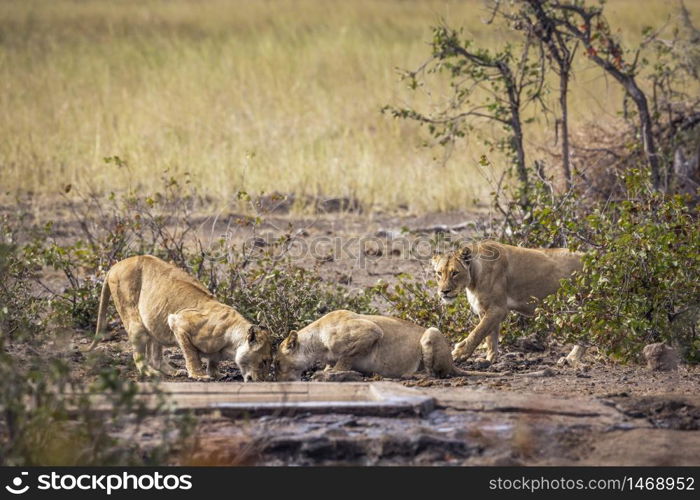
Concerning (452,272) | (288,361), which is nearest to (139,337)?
(288,361)

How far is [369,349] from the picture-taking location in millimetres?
9023

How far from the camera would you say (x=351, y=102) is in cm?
2159

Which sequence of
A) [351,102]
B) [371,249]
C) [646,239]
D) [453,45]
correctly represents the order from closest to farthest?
[646,239] → [453,45] → [371,249] → [351,102]

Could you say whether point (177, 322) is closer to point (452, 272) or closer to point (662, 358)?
point (452, 272)

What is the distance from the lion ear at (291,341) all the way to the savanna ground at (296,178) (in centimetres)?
82

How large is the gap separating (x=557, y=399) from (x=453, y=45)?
581 centimetres

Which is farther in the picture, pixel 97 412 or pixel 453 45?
pixel 453 45

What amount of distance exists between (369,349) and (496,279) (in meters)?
1.54

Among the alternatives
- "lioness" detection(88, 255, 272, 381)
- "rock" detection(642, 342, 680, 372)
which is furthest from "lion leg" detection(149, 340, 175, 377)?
"rock" detection(642, 342, 680, 372)

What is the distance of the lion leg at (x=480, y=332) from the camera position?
31.9 ft

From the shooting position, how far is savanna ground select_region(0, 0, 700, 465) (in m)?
7.16

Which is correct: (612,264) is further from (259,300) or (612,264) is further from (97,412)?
(97,412)

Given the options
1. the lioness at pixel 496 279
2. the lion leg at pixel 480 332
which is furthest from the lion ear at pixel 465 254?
the lion leg at pixel 480 332

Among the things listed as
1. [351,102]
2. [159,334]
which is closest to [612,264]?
[159,334]
